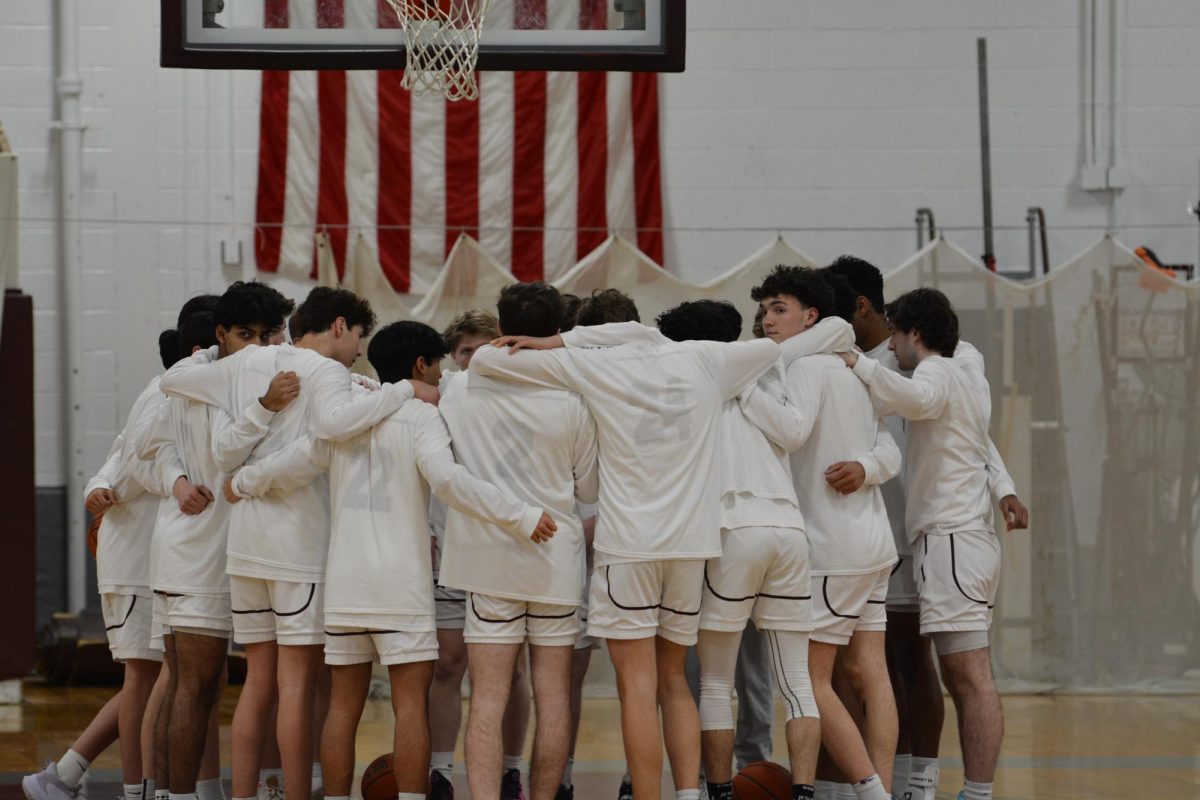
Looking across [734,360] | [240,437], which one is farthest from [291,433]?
[734,360]

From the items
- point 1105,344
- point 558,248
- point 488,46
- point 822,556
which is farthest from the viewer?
point 558,248

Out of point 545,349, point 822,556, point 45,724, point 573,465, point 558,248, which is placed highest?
point 558,248

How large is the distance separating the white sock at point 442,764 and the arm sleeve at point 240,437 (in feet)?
3.86

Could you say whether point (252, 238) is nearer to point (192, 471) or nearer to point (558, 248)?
point (558, 248)

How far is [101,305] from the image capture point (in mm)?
9430

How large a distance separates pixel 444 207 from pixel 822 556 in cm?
517

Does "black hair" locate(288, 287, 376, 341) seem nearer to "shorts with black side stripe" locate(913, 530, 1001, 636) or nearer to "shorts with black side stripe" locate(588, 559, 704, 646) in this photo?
"shorts with black side stripe" locate(588, 559, 704, 646)

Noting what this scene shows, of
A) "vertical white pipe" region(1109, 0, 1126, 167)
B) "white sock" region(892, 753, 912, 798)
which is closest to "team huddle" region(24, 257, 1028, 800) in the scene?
"white sock" region(892, 753, 912, 798)

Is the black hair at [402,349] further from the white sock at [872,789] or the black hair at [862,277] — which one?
the white sock at [872,789]

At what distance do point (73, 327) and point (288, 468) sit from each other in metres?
5.33

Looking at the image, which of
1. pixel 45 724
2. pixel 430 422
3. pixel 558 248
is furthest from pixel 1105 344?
pixel 45 724

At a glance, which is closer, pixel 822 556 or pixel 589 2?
pixel 822 556

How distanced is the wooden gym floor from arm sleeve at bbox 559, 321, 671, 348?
185cm

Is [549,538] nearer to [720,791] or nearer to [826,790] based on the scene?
[720,791]
